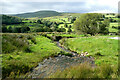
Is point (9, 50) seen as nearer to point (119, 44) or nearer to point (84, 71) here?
point (84, 71)

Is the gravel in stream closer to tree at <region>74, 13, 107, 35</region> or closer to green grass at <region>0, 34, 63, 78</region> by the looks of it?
green grass at <region>0, 34, 63, 78</region>

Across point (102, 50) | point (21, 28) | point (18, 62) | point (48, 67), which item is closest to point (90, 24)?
point (102, 50)

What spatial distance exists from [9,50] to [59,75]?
→ 7.47 metres

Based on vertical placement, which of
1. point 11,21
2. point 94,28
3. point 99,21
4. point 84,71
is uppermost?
point 11,21

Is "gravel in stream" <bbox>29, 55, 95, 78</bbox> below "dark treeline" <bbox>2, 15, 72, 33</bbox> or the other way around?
below

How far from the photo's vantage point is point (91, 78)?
475 centimetres

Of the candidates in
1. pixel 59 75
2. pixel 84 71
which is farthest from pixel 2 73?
pixel 84 71

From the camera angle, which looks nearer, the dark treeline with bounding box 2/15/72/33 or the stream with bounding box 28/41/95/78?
the stream with bounding box 28/41/95/78

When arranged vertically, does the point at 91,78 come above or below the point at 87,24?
below

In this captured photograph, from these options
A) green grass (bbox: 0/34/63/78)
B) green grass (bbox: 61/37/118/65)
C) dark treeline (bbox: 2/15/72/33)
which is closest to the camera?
green grass (bbox: 0/34/63/78)

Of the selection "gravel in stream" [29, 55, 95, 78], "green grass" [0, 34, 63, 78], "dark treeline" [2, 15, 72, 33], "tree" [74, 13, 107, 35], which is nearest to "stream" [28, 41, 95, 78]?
"gravel in stream" [29, 55, 95, 78]

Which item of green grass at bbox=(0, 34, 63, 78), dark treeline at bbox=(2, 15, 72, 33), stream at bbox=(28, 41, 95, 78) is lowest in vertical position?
stream at bbox=(28, 41, 95, 78)

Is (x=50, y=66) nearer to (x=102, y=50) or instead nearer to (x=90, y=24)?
(x=102, y=50)

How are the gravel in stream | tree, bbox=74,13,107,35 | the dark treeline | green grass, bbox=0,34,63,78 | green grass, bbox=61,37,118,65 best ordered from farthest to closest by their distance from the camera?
the dark treeline → tree, bbox=74,13,107,35 → green grass, bbox=61,37,118,65 → the gravel in stream → green grass, bbox=0,34,63,78
